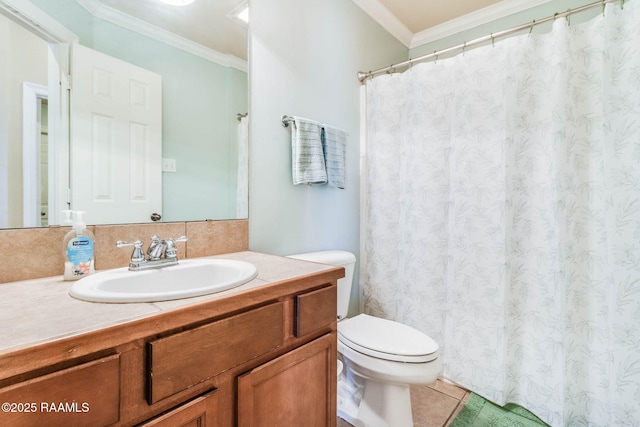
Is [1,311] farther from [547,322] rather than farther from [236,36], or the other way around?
[547,322]

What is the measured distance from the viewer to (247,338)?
0.70 metres

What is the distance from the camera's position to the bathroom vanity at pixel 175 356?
17.8 inches

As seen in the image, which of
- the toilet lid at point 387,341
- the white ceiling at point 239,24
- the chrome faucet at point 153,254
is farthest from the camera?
the toilet lid at point 387,341

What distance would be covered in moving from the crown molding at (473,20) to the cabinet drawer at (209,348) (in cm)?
240

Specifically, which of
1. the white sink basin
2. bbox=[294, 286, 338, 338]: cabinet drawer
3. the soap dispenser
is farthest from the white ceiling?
bbox=[294, 286, 338, 338]: cabinet drawer

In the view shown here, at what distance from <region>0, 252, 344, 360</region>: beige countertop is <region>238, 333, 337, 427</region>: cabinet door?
8.1 inches

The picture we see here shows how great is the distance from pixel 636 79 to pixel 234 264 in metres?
1.76

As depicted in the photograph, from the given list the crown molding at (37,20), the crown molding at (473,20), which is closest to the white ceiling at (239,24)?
the crown molding at (473,20)

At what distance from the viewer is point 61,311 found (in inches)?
23.0

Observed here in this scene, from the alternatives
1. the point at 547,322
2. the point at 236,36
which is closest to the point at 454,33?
the point at 236,36

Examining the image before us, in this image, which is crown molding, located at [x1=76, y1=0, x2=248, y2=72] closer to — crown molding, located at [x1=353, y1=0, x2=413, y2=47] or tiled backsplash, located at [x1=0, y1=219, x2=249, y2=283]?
tiled backsplash, located at [x1=0, y1=219, x2=249, y2=283]

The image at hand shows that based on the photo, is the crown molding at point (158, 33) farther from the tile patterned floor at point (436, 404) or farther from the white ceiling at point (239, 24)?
the tile patterned floor at point (436, 404)

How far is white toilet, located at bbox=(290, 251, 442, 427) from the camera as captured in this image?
115 centimetres

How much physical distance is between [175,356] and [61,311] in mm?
249
